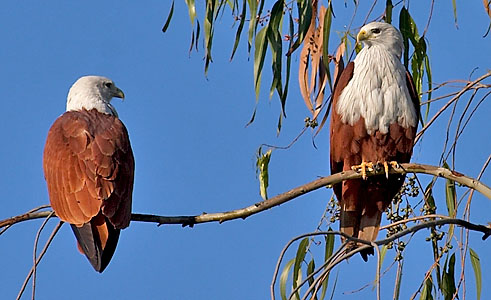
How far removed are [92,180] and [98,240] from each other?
292 mm

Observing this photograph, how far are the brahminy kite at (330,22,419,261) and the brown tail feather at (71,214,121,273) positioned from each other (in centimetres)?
130

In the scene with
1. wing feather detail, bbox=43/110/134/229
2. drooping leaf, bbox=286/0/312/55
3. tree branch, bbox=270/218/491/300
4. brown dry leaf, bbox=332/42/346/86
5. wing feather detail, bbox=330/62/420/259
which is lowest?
tree branch, bbox=270/218/491/300

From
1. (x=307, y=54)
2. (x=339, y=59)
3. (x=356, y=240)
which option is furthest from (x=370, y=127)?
(x=356, y=240)

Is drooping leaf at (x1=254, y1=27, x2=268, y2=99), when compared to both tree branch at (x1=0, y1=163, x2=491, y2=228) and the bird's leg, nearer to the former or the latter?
tree branch at (x1=0, y1=163, x2=491, y2=228)

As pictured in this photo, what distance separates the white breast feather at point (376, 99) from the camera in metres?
4.59

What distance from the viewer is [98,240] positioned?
391 centimetres

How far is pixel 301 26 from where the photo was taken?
12.9 ft

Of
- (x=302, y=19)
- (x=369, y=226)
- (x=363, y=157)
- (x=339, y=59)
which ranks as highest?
(x=339, y=59)

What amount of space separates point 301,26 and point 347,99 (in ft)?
2.75

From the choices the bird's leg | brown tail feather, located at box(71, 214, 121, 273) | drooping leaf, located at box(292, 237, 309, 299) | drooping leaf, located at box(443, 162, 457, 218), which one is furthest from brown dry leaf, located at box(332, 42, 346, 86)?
brown tail feather, located at box(71, 214, 121, 273)

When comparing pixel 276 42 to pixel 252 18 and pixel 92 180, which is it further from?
pixel 92 180

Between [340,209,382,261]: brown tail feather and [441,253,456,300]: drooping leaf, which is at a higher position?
[340,209,382,261]: brown tail feather

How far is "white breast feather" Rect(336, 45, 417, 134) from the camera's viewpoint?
459 cm

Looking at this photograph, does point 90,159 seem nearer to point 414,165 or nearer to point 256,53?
point 256,53
